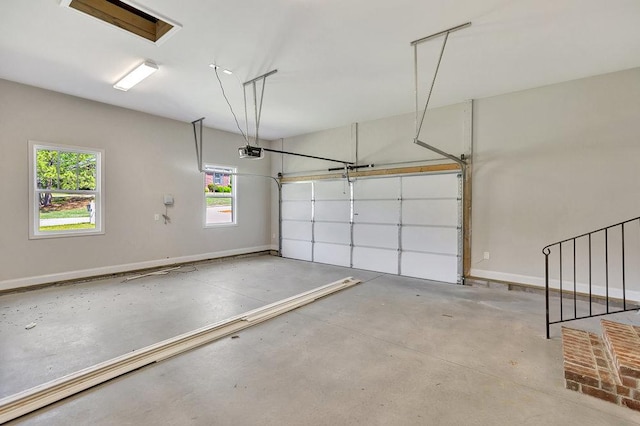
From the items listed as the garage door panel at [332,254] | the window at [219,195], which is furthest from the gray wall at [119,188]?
the garage door panel at [332,254]

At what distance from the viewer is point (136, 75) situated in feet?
13.5

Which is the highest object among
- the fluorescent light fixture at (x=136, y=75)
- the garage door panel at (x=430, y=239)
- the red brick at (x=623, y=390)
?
the fluorescent light fixture at (x=136, y=75)

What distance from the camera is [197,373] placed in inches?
95.4

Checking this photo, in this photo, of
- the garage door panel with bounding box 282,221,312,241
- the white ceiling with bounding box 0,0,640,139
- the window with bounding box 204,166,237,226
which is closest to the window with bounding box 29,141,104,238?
the white ceiling with bounding box 0,0,640,139

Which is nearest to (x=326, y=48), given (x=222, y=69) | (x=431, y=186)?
(x=222, y=69)

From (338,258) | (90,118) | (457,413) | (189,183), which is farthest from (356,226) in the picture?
(90,118)

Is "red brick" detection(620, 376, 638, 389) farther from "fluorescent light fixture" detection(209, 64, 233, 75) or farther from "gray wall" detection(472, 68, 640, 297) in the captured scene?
"fluorescent light fixture" detection(209, 64, 233, 75)

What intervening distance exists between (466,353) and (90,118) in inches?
268

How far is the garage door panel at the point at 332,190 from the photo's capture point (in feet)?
22.7

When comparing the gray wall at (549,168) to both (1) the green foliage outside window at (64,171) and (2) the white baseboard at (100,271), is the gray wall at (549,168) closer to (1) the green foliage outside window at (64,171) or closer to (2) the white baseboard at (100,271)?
(2) the white baseboard at (100,271)

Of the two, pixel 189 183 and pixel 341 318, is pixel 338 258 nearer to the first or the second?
pixel 341 318

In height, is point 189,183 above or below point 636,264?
above

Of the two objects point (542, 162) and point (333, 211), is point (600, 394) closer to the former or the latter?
point (542, 162)

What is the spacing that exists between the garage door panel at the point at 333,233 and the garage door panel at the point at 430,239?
141 cm
